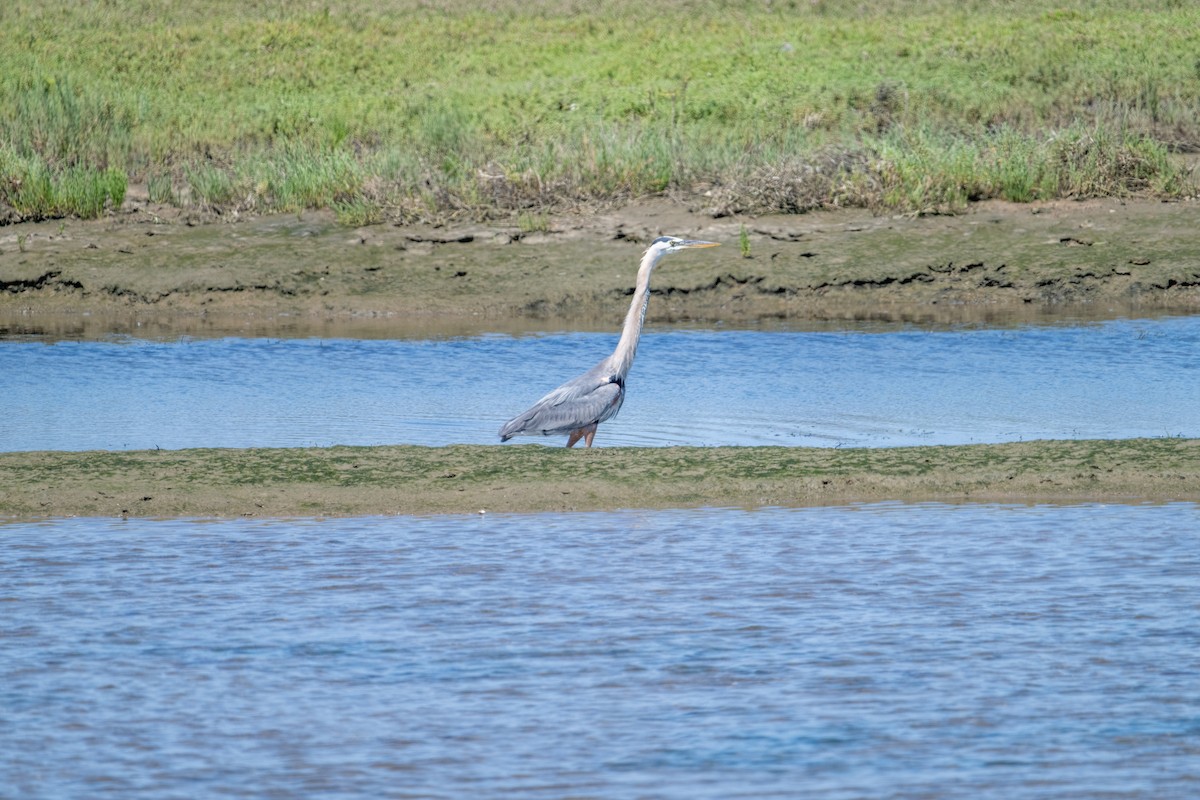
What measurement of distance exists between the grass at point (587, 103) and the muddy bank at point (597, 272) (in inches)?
19.8

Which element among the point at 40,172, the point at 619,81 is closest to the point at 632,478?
the point at 40,172

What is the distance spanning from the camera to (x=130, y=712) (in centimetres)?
502

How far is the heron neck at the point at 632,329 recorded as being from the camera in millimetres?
9727

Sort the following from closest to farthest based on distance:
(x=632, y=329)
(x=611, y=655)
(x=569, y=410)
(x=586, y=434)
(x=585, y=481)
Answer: (x=611, y=655), (x=585, y=481), (x=569, y=410), (x=586, y=434), (x=632, y=329)

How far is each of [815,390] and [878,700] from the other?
21.4 feet

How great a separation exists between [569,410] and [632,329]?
0.84 metres

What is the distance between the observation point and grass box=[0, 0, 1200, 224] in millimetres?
17094

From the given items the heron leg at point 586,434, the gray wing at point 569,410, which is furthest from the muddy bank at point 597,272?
the gray wing at point 569,410

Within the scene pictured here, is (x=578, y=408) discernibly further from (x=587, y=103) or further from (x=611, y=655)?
(x=587, y=103)

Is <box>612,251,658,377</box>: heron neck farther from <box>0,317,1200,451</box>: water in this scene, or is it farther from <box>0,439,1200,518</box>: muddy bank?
<box>0,439,1200,518</box>: muddy bank

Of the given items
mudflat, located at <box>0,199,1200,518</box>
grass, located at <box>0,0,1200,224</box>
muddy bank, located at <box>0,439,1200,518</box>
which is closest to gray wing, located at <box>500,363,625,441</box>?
muddy bank, located at <box>0,439,1200,518</box>

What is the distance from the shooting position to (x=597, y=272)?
16.0 m

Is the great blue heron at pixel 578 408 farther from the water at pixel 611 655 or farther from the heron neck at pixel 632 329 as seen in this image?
the water at pixel 611 655

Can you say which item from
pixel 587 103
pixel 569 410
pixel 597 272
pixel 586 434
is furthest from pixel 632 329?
pixel 587 103
